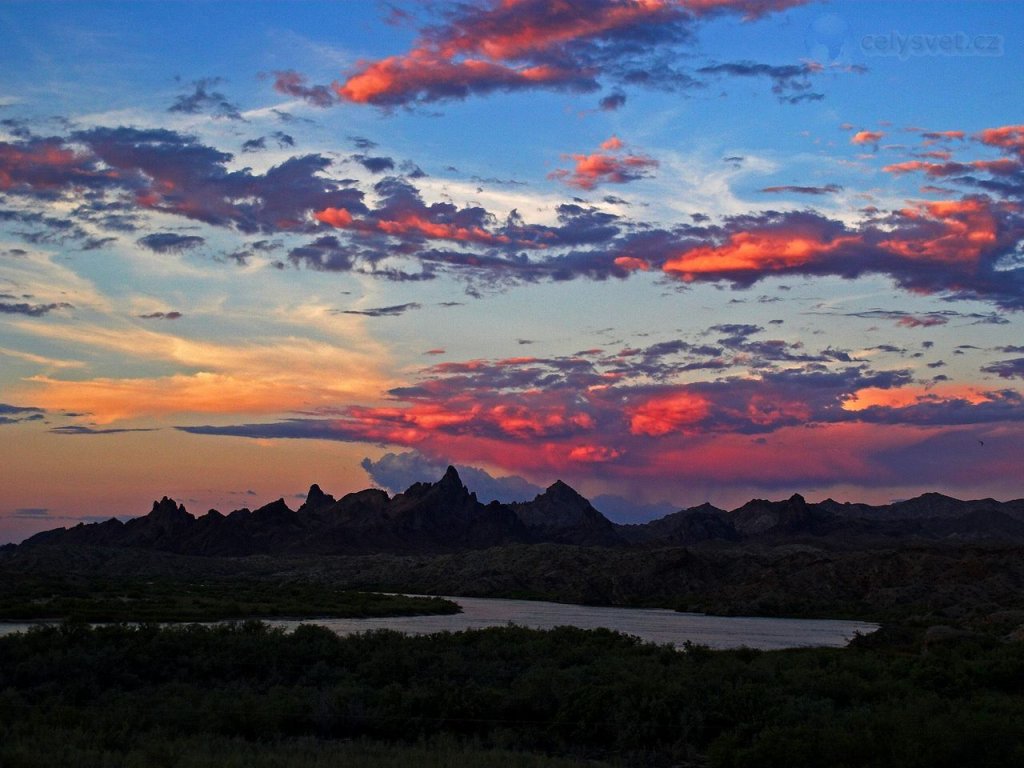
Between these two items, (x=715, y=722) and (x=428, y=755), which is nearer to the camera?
(x=428, y=755)

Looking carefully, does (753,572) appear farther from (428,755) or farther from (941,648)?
(428,755)

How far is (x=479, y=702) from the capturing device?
97.1ft

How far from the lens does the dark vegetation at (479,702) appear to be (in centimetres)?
2361

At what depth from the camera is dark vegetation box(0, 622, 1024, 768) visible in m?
23.6

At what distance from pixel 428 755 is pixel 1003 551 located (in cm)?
11493

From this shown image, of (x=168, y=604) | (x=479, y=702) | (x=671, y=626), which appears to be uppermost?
(x=479, y=702)

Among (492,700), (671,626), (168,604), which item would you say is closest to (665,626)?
(671,626)

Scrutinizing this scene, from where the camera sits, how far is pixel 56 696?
30.1 meters

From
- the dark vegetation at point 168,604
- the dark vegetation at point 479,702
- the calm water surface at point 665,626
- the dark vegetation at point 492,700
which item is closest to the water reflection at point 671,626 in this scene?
the calm water surface at point 665,626

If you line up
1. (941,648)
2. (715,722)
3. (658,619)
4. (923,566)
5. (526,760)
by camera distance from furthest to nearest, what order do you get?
(923,566), (658,619), (941,648), (715,722), (526,760)

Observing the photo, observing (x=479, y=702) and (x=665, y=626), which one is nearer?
(x=479, y=702)

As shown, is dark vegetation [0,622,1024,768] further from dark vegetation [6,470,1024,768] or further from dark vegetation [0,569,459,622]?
dark vegetation [0,569,459,622]

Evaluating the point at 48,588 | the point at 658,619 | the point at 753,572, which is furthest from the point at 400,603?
the point at 753,572

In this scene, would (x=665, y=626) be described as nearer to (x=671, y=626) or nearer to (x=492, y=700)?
(x=671, y=626)
